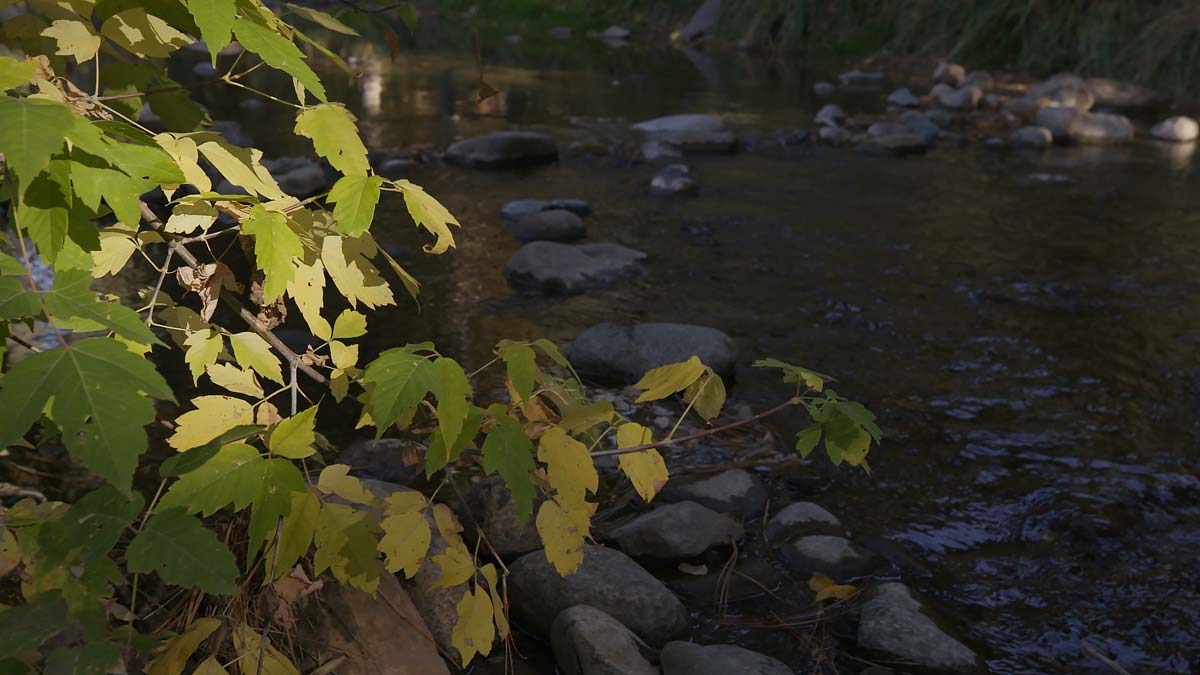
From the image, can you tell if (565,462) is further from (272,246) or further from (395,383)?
(272,246)

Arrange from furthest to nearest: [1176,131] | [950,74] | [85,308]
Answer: [950,74]
[1176,131]
[85,308]

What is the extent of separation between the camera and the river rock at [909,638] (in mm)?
2404

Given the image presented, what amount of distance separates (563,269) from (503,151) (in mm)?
3294

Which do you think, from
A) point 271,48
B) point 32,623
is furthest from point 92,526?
point 271,48

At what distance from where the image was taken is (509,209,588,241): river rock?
6.39 meters

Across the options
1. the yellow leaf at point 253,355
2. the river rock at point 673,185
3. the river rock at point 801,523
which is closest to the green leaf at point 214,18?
the yellow leaf at point 253,355

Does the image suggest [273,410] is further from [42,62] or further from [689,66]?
[689,66]

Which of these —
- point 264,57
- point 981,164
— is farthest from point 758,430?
point 981,164

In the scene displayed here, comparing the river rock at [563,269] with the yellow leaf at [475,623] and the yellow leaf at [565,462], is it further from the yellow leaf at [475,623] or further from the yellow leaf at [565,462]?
the yellow leaf at [565,462]

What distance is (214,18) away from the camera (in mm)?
1203

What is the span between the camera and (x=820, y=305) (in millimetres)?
5191

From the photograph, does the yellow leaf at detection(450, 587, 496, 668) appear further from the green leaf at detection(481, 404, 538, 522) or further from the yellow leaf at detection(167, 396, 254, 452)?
the yellow leaf at detection(167, 396, 254, 452)

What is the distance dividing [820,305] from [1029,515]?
6.97 ft

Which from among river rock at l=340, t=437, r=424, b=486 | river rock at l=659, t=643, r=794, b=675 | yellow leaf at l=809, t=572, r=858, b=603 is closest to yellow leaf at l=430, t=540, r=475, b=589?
river rock at l=659, t=643, r=794, b=675
